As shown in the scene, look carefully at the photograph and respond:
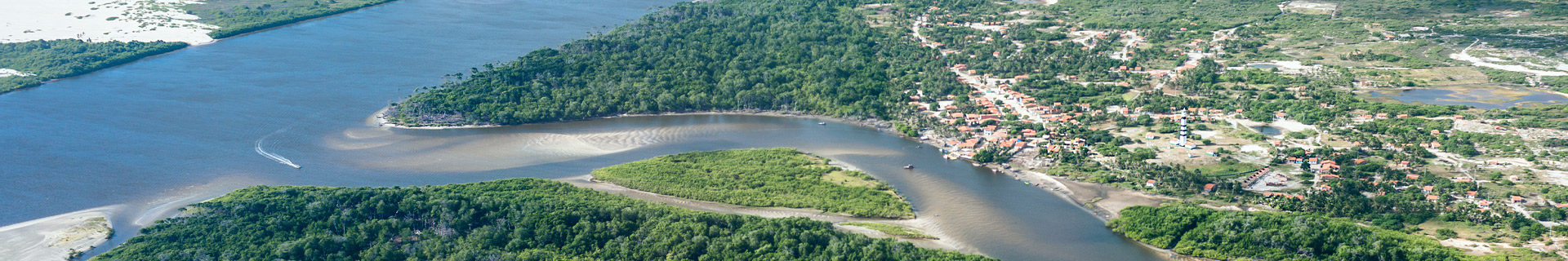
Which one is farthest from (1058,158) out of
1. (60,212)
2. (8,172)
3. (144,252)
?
(8,172)

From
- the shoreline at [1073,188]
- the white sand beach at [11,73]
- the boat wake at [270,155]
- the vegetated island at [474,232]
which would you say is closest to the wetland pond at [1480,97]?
the shoreline at [1073,188]

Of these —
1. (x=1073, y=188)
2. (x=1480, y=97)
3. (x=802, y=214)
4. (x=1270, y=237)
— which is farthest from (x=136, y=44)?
(x=1480, y=97)

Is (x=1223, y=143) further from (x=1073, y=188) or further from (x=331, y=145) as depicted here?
(x=331, y=145)

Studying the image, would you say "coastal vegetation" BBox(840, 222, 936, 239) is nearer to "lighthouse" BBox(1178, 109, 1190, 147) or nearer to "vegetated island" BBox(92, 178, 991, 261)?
"vegetated island" BBox(92, 178, 991, 261)

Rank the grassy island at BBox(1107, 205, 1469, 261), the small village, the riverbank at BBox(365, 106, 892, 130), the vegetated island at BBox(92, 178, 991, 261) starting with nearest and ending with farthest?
the grassy island at BBox(1107, 205, 1469, 261), the vegetated island at BBox(92, 178, 991, 261), the small village, the riverbank at BBox(365, 106, 892, 130)

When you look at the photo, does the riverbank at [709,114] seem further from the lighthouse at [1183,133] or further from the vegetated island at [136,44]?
the vegetated island at [136,44]

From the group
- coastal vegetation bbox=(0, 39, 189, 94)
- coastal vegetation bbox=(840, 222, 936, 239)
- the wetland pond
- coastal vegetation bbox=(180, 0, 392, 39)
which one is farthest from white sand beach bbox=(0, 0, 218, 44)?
the wetland pond

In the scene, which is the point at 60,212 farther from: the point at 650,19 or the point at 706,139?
the point at 650,19
